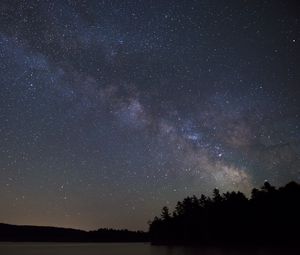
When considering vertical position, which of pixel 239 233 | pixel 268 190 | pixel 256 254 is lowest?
pixel 256 254

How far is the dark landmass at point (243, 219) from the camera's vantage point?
278 feet

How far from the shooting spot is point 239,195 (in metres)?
111

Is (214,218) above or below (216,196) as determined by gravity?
below

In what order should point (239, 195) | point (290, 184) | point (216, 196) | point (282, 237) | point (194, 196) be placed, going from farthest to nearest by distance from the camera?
point (194, 196) < point (216, 196) < point (239, 195) < point (290, 184) < point (282, 237)

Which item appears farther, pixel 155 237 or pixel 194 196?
pixel 155 237

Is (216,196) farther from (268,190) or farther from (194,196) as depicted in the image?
(268,190)

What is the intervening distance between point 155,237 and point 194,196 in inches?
1777

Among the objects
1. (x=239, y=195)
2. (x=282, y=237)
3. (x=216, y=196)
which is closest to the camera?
(x=282, y=237)

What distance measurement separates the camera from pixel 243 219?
98625mm

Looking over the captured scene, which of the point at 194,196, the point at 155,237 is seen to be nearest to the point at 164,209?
the point at 155,237

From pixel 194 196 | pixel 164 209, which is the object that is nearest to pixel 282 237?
pixel 194 196

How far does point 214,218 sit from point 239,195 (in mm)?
10444

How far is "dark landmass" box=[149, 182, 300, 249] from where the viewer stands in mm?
84875

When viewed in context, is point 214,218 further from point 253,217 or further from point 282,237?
point 282,237
